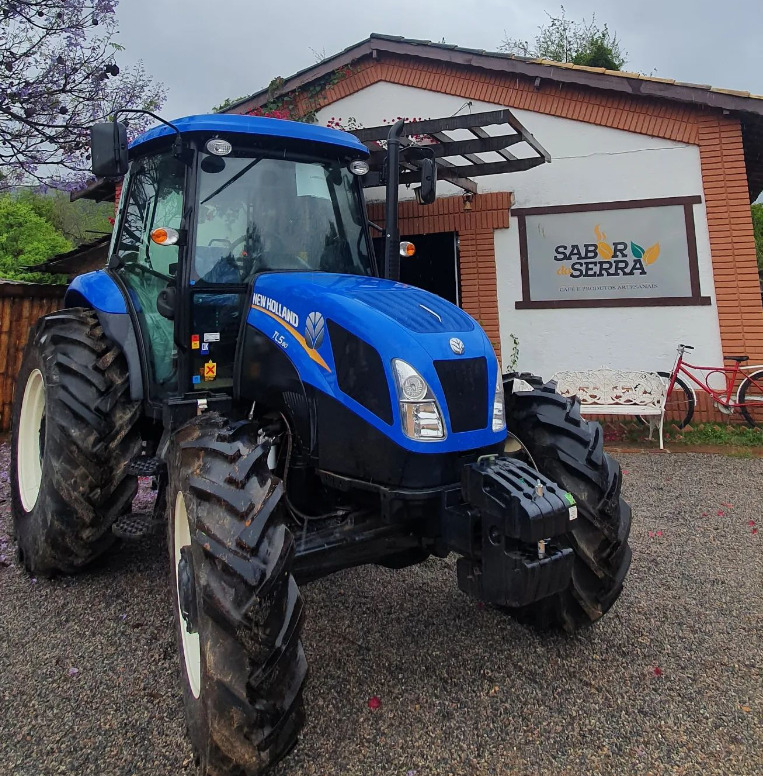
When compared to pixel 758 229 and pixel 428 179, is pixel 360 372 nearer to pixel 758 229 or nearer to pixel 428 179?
pixel 428 179

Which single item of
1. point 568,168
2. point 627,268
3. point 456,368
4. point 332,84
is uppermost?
point 332,84

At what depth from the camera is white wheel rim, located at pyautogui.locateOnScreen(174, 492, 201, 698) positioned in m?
2.07

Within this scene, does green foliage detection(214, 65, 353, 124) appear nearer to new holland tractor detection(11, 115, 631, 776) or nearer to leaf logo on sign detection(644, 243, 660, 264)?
leaf logo on sign detection(644, 243, 660, 264)

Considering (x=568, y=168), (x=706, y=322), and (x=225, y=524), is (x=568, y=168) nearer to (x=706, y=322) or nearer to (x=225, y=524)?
(x=706, y=322)

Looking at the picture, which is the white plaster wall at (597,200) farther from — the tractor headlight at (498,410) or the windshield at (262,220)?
the tractor headlight at (498,410)

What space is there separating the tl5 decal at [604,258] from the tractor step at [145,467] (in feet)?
18.6

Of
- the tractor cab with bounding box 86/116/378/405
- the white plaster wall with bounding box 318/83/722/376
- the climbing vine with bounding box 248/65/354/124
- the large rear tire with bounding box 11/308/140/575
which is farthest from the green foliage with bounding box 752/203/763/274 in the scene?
the large rear tire with bounding box 11/308/140/575

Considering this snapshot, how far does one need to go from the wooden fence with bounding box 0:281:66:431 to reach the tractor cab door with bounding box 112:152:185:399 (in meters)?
4.76

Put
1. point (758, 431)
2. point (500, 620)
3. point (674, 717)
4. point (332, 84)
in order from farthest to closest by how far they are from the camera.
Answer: point (332, 84) < point (758, 431) < point (500, 620) < point (674, 717)

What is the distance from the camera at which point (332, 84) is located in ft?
27.2

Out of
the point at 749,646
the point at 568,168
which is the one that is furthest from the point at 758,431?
the point at 749,646

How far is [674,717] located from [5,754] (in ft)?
7.57

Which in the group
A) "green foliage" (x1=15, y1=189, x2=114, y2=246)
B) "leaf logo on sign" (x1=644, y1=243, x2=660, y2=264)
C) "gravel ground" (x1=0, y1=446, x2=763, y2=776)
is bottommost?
"gravel ground" (x1=0, y1=446, x2=763, y2=776)

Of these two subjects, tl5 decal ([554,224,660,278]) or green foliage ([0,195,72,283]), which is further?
green foliage ([0,195,72,283])
